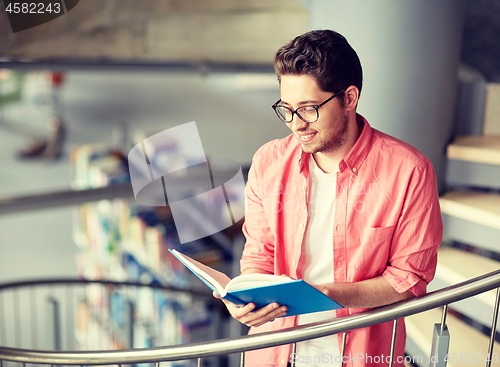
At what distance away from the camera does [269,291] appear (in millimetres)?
968

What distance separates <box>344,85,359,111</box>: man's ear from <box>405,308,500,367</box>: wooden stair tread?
122 cm

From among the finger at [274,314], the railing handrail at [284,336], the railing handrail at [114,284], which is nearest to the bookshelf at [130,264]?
the railing handrail at [114,284]

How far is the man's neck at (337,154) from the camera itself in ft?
3.75

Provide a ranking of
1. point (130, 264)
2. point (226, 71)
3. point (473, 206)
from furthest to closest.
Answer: point (130, 264), point (226, 71), point (473, 206)

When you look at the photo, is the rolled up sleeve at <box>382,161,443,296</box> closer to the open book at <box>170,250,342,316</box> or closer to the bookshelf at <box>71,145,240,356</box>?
the open book at <box>170,250,342,316</box>

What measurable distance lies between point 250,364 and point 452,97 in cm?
152

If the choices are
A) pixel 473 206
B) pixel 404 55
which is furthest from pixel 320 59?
pixel 473 206

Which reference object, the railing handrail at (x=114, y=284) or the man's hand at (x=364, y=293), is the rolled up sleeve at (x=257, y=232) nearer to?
the man's hand at (x=364, y=293)

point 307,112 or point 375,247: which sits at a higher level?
point 307,112

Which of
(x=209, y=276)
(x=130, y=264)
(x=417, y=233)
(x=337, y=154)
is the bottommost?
(x=130, y=264)

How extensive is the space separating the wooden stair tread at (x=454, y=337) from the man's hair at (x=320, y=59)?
130 cm

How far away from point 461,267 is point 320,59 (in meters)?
1.38

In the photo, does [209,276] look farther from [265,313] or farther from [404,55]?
[404,55]

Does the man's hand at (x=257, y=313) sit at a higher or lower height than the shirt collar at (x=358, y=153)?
lower
